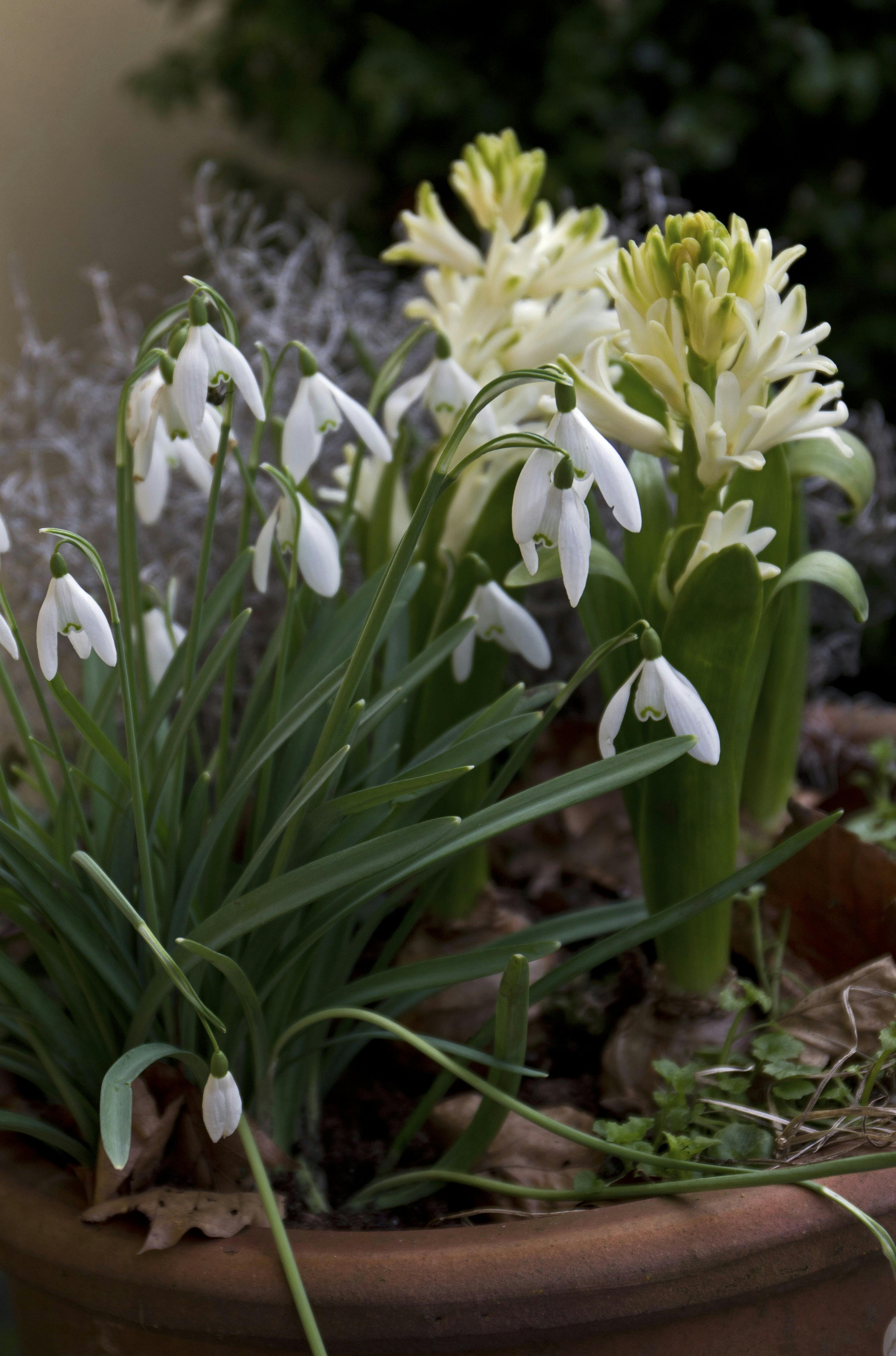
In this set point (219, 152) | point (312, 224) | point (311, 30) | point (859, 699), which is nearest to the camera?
point (859, 699)

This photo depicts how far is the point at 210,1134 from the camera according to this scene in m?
0.60

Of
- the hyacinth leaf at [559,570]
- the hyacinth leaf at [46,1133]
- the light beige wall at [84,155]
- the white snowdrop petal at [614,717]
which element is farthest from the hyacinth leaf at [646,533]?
the light beige wall at [84,155]

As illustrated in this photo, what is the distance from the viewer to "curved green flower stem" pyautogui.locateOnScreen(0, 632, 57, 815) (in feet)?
2.12

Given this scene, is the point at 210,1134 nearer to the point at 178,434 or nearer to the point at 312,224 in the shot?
the point at 178,434

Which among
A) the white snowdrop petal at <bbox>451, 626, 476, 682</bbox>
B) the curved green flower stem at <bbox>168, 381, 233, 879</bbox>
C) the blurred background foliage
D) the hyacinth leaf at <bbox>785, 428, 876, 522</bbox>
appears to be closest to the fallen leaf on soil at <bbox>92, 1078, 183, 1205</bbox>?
the curved green flower stem at <bbox>168, 381, 233, 879</bbox>

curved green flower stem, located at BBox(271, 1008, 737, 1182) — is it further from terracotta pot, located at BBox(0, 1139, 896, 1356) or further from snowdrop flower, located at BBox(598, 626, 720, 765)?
snowdrop flower, located at BBox(598, 626, 720, 765)

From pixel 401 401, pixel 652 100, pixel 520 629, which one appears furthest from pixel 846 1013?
pixel 652 100

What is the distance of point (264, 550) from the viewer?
71cm

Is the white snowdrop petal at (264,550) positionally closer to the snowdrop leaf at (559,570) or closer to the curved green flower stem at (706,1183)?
the snowdrop leaf at (559,570)

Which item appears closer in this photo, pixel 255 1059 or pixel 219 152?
pixel 255 1059

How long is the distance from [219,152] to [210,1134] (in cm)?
222

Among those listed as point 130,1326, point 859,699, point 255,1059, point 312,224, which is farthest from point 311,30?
point 130,1326

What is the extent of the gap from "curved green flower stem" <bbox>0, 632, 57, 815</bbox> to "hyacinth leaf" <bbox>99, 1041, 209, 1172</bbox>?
19cm

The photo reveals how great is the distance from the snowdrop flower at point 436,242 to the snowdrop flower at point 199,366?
341 mm
